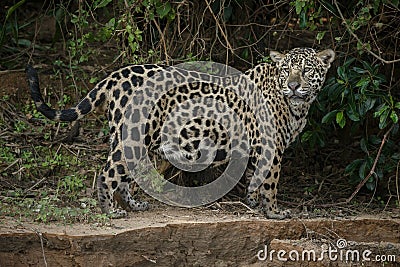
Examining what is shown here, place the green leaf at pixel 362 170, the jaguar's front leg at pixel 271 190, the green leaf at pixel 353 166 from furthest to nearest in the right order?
the green leaf at pixel 353 166, the green leaf at pixel 362 170, the jaguar's front leg at pixel 271 190

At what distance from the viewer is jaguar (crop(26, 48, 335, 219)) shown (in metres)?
7.13

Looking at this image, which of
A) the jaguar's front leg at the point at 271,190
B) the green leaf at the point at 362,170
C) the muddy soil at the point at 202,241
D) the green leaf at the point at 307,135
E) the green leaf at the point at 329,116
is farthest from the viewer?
the green leaf at the point at 307,135

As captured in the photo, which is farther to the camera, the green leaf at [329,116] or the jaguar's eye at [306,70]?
the green leaf at [329,116]

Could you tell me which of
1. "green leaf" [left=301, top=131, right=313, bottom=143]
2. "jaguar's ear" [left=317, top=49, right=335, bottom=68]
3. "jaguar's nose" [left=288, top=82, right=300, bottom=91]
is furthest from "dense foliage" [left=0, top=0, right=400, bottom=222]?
"jaguar's nose" [left=288, top=82, right=300, bottom=91]

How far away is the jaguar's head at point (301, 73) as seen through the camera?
24.2 ft

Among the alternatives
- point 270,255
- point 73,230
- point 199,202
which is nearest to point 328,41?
point 199,202

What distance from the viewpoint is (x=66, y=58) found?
1012 cm

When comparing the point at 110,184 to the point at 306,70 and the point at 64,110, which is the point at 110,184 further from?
the point at 306,70

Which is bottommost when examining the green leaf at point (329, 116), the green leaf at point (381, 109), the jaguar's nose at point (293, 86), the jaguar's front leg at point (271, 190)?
the jaguar's front leg at point (271, 190)

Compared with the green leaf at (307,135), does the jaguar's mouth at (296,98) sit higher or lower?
higher

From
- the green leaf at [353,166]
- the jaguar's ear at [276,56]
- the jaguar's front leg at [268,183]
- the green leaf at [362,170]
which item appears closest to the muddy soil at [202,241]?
the jaguar's front leg at [268,183]

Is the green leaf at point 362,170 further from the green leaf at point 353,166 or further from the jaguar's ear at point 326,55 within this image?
the jaguar's ear at point 326,55

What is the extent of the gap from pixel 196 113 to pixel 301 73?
107 centimetres

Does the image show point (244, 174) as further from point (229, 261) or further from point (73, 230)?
point (73, 230)
